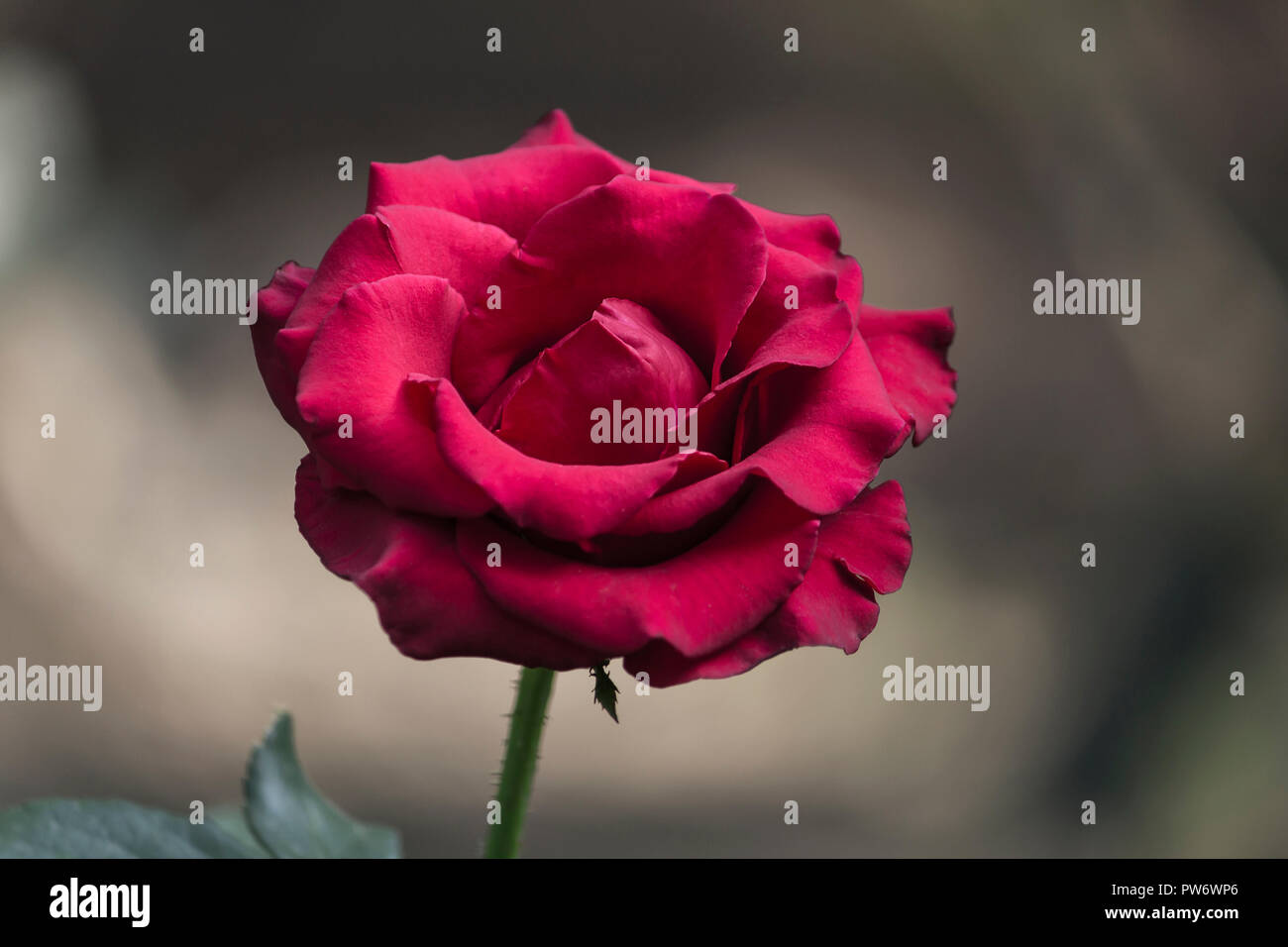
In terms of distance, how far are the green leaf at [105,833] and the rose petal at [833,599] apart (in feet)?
0.65

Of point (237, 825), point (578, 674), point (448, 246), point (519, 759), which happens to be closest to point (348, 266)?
point (448, 246)

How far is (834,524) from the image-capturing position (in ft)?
0.84

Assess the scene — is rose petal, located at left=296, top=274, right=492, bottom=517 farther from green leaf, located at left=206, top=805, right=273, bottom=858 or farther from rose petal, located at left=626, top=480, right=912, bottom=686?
green leaf, located at left=206, top=805, right=273, bottom=858

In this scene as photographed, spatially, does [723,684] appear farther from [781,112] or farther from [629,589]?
[629,589]

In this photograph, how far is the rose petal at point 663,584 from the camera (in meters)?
0.21

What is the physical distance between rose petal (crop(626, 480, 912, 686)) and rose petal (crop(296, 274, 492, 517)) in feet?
0.17

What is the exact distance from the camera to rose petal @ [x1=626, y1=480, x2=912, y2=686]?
8.7 inches

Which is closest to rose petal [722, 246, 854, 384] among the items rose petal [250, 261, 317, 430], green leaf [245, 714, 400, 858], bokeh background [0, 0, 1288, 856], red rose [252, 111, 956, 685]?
red rose [252, 111, 956, 685]

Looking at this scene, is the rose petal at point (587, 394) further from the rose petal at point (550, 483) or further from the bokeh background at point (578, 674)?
the bokeh background at point (578, 674)

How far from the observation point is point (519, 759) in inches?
11.0

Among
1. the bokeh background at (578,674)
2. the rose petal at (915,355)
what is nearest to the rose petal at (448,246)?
the rose petal at (915,355)

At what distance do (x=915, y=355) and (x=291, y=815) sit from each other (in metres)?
0.25

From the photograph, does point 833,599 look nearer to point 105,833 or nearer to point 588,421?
point 588,421

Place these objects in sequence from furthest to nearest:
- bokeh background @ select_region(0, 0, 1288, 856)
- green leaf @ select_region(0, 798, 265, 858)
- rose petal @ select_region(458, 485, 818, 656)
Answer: bokeh background @ select_region(0, 0, 1288, 856) < green leaf @ select_region(0, 798, 265, 858) < rose petal @ select_region(458, 485, 818, 656)
